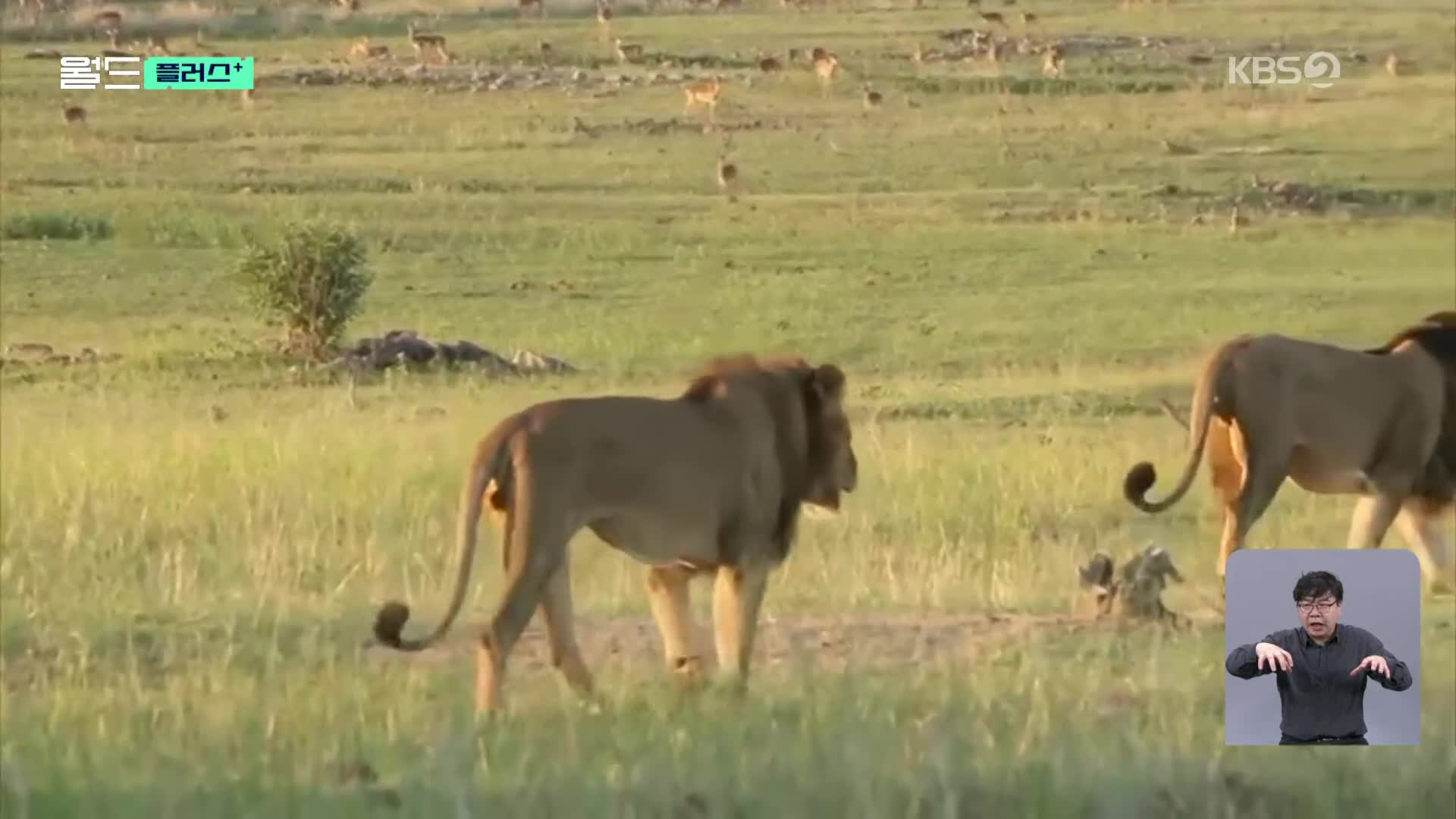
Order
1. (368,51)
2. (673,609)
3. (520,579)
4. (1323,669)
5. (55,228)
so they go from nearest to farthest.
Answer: (1323,669) < (520,579) < (673,609) < (55,228) < (368,51)

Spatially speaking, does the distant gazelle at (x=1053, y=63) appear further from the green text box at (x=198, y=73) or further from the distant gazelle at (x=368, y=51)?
the green text box at (x=198, y=73)

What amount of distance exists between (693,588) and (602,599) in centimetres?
107

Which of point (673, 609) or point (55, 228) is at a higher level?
point (55, 228)

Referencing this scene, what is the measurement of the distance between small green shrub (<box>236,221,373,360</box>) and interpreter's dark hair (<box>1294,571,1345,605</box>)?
574 inches

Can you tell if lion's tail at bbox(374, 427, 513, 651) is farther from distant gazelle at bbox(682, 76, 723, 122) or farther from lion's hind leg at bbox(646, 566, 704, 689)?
distant gazelle at bbox(682, 76, 723, 122)

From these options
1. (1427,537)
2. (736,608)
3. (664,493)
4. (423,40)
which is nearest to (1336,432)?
(1427,537)

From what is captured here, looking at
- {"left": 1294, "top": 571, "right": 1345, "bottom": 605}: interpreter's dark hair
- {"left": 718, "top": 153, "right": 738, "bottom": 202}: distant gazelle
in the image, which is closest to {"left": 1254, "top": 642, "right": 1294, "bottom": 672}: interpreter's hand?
{"left": 1294, "top": 571, "right": 1345, "bottom": 605}: interpreter's dark hair

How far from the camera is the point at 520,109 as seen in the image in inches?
1478

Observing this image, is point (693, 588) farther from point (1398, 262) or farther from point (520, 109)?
point (520, 109)

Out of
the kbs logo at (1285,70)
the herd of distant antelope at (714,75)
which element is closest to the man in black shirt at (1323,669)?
the herd of distant antelope at (714,75)

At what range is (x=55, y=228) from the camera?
25422 millimetres

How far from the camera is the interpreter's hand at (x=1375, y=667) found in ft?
15.0

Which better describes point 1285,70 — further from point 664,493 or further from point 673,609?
point 664,493

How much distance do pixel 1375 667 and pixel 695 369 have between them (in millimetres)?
13862
